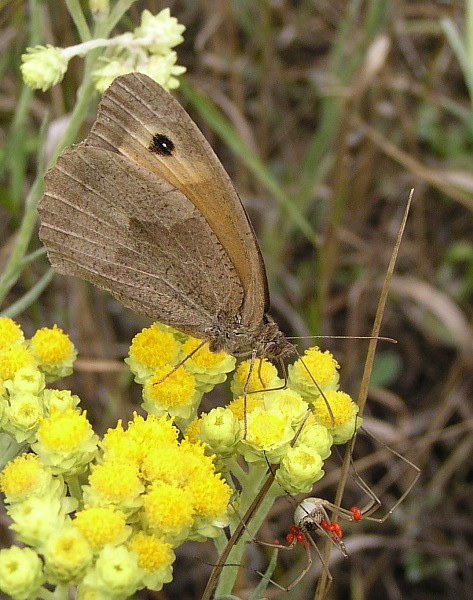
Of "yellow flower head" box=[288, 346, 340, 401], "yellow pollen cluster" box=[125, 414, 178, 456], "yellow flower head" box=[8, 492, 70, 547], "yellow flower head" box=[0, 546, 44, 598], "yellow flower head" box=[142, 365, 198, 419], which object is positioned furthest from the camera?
"yellow flower head" box=[288, 346, 340, 401]

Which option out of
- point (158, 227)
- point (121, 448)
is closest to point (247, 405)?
point (121, 448)

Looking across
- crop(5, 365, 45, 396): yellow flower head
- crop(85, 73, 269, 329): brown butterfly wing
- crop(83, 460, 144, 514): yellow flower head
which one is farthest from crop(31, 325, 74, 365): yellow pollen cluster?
crop(85, 73, 269, 329): brown butterfly wing

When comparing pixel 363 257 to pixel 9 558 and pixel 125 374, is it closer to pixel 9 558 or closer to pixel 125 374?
pixel 125 374

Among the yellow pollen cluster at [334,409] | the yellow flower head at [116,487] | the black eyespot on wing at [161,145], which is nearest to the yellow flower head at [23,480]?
the yellow flower head at [116,487]

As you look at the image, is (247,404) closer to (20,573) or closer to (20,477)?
(20,477)

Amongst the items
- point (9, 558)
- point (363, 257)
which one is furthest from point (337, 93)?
point (9, 558)

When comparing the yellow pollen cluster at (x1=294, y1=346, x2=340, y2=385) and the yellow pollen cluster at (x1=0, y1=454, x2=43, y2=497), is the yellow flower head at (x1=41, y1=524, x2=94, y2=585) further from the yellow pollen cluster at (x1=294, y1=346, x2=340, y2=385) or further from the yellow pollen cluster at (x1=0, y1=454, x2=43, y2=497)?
the yellow pollen cluster at (x1=294, y1=346, x2=340, y2=385)

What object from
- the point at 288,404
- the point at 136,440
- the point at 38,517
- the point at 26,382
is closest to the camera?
the point at 38,517
